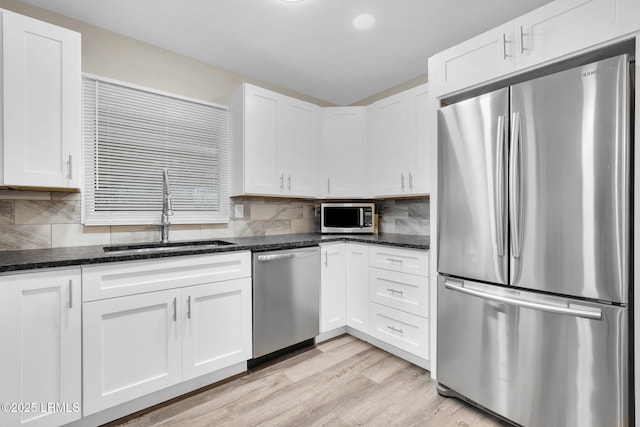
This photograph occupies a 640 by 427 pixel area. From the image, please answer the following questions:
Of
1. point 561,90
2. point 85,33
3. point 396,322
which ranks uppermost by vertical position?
point 85,33

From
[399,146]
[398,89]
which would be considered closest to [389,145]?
[399,146]

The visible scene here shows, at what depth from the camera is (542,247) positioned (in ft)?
4.94

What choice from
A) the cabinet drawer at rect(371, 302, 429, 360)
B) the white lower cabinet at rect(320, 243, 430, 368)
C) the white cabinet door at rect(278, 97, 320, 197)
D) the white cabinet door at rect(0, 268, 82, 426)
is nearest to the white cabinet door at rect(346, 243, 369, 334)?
the white lower cabinet at rect(320, 243, 430, 368)

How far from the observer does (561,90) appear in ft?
4.73

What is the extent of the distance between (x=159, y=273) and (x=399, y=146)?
2.16 metres

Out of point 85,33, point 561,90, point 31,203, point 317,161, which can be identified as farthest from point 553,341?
point 85,33

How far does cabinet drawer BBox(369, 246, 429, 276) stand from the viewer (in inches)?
86.7

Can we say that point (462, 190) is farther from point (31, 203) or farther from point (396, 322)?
point (31, 203)

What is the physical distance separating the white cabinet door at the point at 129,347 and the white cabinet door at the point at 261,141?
1.15 metres

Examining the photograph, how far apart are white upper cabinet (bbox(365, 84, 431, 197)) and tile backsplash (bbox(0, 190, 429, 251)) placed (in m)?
0.38

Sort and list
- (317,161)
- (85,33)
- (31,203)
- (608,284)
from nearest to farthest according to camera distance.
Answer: (608,284) < (31,203) < (85,33) < (317,161)

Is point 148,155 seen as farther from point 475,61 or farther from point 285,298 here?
point 475,61

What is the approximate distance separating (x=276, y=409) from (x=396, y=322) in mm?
1082

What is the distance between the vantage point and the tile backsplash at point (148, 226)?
6.24ft
